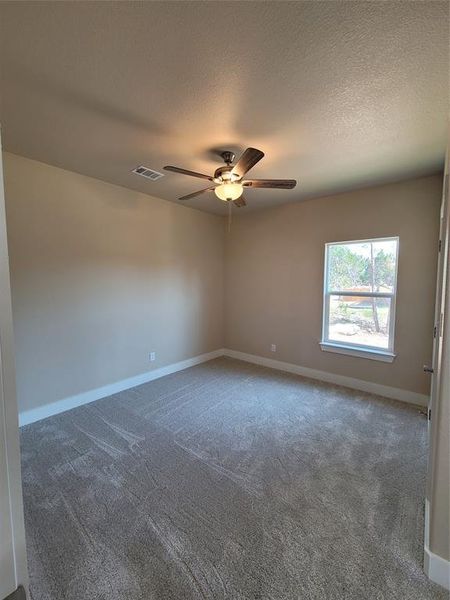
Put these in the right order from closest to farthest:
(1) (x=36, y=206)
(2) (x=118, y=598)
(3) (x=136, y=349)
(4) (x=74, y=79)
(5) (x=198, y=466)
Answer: (2) (x=118, y=598) < (4) (x=74, y=79) < (5) (x=198, y=466) < (1) (x=36, y=206) < (3) (x=136, y=349)

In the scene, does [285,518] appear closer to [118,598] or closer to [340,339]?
[118,598]

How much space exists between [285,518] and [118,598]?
975mm

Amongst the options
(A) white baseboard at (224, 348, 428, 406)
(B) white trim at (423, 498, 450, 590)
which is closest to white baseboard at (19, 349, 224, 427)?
(A) white baseboard at (224, 348, 428, 406)

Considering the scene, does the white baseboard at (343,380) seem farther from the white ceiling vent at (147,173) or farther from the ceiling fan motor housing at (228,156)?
the white ceiling vent at (147,173)

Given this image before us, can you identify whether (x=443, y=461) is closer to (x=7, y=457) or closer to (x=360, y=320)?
(x=7, y=457)

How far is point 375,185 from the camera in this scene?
134 inches

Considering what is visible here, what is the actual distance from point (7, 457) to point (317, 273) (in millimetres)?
3906

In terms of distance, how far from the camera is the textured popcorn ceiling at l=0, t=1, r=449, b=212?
50.8 inches

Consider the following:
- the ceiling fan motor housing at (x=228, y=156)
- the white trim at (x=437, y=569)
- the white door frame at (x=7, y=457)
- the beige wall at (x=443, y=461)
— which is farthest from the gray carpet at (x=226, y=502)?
the ceiling fan motor housing at (x=228, y=156)

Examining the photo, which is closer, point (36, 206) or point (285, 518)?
point (285, 518)

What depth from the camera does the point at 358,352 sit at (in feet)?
12.0

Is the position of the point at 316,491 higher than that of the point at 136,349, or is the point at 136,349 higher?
the point at 136,349

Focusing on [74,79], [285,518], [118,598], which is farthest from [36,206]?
[285,518]

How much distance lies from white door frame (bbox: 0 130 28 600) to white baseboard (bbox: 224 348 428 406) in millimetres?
3794
